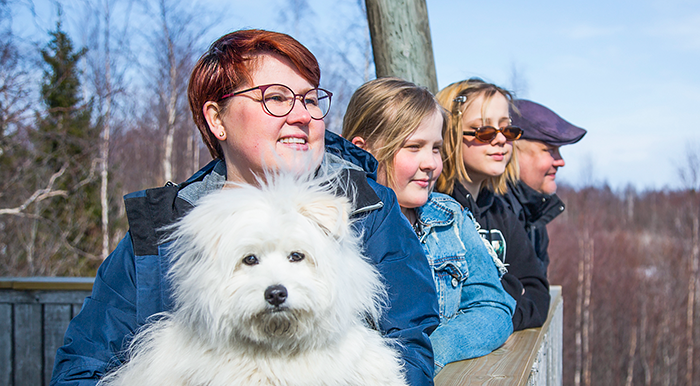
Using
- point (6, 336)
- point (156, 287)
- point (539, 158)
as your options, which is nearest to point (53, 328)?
point (6, 336)

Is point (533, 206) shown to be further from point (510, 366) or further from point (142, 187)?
point (142, 187)

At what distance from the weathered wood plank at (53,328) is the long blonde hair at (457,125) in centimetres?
333

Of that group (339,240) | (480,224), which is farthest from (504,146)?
(339,240)

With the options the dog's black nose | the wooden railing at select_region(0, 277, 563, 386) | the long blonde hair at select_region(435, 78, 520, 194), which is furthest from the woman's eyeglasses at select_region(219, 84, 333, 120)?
the wooden railing at select_region(0, 277, 563, 386)

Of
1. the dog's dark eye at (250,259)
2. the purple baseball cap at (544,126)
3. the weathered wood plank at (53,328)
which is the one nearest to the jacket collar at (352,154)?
the dog's dark eye at (250,259)

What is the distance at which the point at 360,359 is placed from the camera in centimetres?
152

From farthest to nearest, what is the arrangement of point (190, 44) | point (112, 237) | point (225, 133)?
point (190, 44), point (112, 237), point (225, 133)

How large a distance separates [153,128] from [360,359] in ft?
56.7

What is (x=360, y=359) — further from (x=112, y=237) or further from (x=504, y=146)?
(x=112, y=237)

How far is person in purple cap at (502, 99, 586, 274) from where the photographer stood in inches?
164

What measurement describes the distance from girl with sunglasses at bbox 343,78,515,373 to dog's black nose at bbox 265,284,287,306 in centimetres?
126

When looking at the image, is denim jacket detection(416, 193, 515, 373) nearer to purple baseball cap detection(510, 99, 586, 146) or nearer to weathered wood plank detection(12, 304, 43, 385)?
purple baseball cap detection(510, 99, 586, 146)

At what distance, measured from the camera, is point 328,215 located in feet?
4.98

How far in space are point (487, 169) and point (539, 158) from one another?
1154 mm
